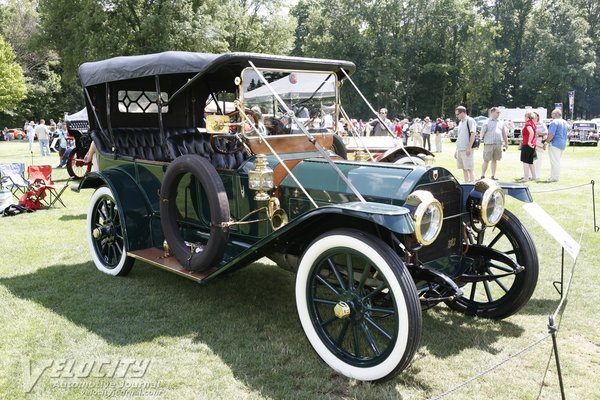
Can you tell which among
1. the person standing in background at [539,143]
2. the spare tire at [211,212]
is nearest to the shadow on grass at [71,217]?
the spare tire at [211,212]

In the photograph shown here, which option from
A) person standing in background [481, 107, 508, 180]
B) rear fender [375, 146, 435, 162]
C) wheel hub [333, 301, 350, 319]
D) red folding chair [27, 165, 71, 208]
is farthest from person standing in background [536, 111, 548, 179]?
red folding chair [27, 165, 71, 208]

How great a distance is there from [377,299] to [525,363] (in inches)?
40.9

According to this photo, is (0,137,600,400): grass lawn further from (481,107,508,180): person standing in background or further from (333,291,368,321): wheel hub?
(481,107,508,180): person standing in background

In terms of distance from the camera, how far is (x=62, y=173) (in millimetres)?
14250

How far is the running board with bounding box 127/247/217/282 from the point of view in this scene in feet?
12.5

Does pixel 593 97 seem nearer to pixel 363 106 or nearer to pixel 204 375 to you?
pixel 363 106

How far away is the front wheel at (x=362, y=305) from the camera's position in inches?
103

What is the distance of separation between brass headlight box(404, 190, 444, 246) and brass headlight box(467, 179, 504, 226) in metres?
0.62

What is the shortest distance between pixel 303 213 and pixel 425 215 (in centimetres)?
76

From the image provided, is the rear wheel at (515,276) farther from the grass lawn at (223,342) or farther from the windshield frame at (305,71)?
the windshield frame at (305,71)

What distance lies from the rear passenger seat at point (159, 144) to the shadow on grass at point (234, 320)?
4.04 ft

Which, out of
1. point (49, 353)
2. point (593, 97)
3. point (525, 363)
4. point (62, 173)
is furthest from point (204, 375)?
point (593, 97)

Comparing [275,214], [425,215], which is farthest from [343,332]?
[275,214]

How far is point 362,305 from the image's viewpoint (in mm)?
2945
